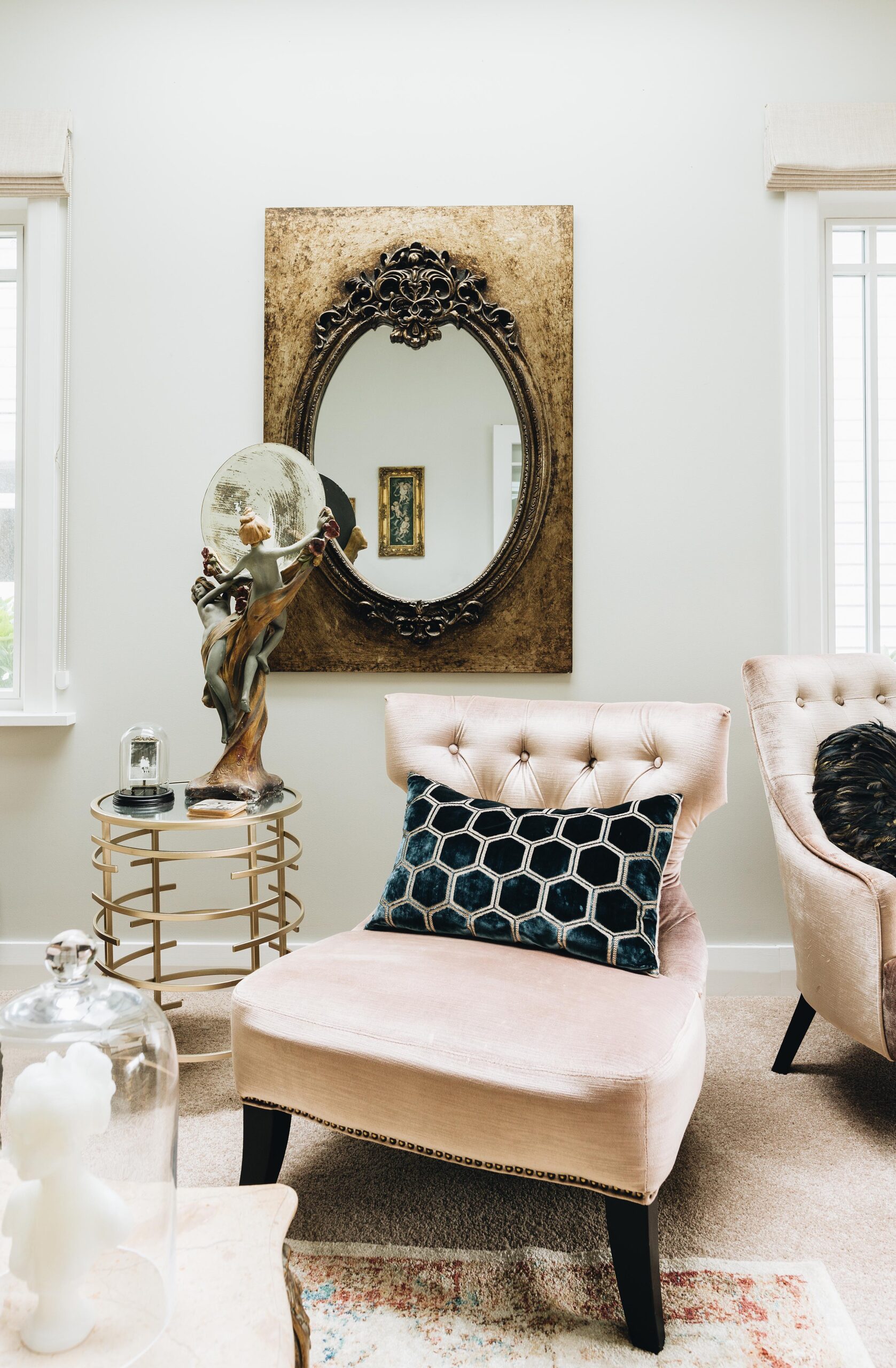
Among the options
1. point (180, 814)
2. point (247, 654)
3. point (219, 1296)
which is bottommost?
point (219, 1296)

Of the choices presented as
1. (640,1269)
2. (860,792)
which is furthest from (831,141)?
(640,1269)

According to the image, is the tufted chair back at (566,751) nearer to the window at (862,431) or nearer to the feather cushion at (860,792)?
the feather cushion at (860,792)

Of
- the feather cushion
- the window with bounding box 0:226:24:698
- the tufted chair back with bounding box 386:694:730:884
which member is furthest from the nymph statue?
the feather cushion

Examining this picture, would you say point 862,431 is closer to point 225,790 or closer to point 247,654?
point 247,654

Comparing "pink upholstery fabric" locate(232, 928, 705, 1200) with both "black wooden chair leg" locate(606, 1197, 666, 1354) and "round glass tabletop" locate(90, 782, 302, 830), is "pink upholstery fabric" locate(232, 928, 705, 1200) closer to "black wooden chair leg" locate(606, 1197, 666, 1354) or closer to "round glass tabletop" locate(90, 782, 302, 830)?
"black wooden chair leg" locate(606, 1197, 666, 1354)

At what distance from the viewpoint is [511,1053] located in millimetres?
1159

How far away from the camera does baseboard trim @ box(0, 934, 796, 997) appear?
240cm

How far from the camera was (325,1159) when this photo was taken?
1571 millimetres

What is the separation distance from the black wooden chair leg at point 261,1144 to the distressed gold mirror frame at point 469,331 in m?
1.34

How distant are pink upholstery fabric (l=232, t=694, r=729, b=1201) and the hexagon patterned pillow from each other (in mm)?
35

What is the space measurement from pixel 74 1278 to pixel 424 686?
1.81m

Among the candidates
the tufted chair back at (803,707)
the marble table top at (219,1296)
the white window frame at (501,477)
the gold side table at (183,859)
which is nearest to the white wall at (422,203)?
the white window frame at (501,477)

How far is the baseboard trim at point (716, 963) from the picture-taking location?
7.88 feet

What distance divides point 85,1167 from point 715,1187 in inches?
46.9
